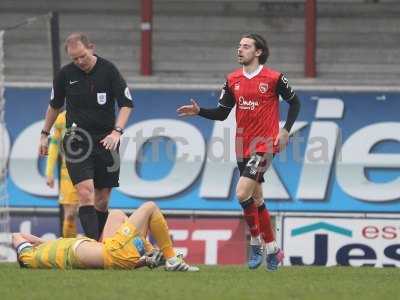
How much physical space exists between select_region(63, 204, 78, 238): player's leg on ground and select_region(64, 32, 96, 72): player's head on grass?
3988mm

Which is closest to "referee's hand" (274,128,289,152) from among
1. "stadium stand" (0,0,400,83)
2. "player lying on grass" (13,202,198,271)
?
"player lying on grass" (13,202,198,271)

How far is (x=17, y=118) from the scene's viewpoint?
60.3 feet

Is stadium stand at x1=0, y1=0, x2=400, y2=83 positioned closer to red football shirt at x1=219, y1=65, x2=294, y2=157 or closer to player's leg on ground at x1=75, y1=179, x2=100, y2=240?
player's leg on ground at x1=75, y1=179, x2=100, y2=240

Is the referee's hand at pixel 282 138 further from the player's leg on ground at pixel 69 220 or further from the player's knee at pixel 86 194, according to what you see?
the player's leg on ground at pixel 69 220

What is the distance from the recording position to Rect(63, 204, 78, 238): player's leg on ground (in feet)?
52.0

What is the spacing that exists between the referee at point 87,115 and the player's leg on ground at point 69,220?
358 cm

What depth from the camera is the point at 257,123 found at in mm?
11742

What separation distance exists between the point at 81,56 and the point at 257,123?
1.70 metres

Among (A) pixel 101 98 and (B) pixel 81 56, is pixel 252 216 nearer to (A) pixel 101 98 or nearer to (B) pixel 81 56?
(A) pixel 101 98

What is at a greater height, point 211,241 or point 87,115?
point 87,115

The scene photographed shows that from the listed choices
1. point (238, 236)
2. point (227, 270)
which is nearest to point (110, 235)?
point (227, 270)

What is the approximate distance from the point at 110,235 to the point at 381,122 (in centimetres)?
787

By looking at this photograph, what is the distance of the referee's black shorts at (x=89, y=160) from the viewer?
1209 cm

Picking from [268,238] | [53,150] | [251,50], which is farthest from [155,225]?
[53,150]
